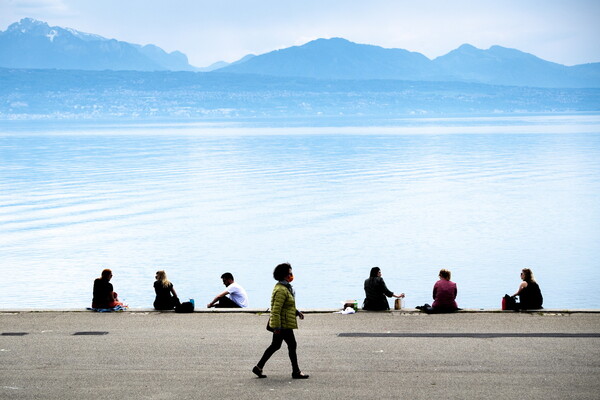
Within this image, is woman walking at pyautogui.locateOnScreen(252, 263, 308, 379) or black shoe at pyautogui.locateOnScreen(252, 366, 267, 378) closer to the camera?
woman walking at pyautogui.locateOnScreen(252, 263, 308, 379)

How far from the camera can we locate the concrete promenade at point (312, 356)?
1120cm

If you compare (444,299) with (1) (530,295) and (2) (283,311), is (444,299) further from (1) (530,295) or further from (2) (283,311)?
(2) (283,311)

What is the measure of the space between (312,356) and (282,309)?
73.8 inches

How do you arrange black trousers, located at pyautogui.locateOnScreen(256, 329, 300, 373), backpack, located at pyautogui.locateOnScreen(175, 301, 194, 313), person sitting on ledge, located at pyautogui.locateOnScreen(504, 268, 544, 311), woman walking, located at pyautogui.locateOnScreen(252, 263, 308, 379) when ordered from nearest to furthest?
woman walking, located at pyautogui.locateOnScreen(252, 263, 308, 379) < black trousers, located at pyautogui.locateOnScreen(256, 329, 300, 373) < person sitting on ledge, located at pyautogui.locateOnScreen(504, 268, 544, 311) < backpack, located at pyautogui.locateOnScreen(175, 301, 194, 313)

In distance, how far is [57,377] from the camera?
1203 centimetres

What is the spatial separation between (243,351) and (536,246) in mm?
26222

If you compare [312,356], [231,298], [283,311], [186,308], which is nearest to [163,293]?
[186,308]

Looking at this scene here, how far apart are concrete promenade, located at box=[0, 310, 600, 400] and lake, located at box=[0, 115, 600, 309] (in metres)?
10.4

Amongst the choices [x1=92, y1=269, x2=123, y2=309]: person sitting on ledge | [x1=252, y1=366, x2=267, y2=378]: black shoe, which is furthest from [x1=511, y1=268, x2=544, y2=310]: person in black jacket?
[x1=92, y1=269, x2=123, y2=309]: person sitting on ledge

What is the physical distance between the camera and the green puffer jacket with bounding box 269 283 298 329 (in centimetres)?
1156

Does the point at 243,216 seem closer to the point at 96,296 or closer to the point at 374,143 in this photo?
the point at 96,296

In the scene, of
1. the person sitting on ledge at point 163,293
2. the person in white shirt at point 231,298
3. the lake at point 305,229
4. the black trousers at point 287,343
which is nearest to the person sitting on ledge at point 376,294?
the person in white shirt at point 231,298

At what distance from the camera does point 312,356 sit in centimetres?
1325

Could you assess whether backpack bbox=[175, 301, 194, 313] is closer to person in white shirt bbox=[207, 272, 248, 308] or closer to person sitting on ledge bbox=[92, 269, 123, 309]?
person in white shirt bbox=[207, 272, 248, 308]
